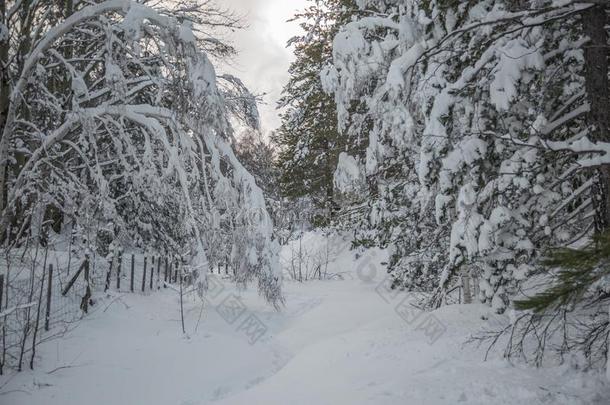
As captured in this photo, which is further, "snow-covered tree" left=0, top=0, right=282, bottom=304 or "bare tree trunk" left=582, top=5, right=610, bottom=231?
"snow-covered tree" left=0, top=0, right=282, bottom=304

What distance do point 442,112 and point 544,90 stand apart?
1.18m

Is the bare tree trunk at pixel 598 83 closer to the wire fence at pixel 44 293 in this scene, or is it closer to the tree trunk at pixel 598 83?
the tree trunk at pixel 598 83

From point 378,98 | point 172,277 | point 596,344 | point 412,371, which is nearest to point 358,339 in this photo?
point 412,371

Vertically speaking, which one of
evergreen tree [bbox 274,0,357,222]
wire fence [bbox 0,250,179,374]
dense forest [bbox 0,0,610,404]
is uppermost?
evergreen tree [bbox 274,0,357,222]

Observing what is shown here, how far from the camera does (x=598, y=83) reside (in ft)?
14.1

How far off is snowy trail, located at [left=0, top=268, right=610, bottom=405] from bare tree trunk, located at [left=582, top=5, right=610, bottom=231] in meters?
2.14

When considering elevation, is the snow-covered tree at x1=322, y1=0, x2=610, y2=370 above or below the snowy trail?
above

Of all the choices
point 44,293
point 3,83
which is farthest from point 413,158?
point 44,293

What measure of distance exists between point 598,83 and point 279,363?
6.93 meters

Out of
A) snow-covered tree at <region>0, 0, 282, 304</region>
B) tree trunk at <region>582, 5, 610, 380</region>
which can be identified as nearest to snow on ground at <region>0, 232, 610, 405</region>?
snow-covered tree at <region>0, 0, 282, 304</region>

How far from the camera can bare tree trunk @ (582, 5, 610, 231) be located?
4.25 m

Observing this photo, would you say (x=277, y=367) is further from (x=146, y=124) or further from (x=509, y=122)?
(x=509, y=122)

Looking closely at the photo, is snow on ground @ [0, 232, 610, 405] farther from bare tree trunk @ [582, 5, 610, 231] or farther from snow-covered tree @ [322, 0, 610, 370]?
bare tree trunk @ [582, 5, 610, 231]

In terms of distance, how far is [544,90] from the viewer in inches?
201
